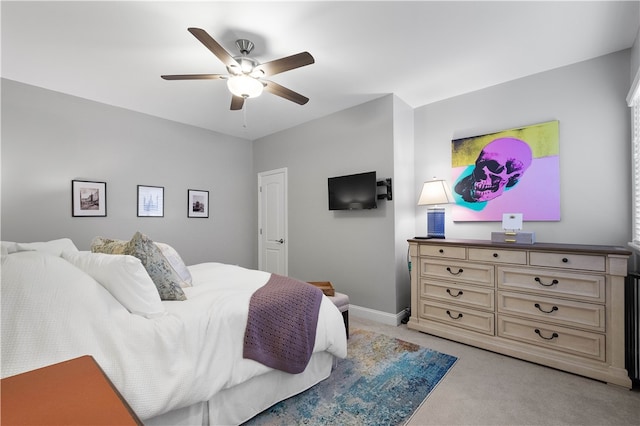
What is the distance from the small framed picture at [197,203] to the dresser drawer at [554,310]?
3960 mm

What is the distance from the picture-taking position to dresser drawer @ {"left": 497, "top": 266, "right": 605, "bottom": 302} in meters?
2.13

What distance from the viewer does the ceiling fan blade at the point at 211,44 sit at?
67.0 inches

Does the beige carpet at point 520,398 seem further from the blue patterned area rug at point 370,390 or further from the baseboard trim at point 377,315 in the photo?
the baseboard trim at point 377,315

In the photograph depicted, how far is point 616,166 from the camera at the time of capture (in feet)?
8.00

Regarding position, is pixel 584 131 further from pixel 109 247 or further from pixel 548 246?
pixel 109 247

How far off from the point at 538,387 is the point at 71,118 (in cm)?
511

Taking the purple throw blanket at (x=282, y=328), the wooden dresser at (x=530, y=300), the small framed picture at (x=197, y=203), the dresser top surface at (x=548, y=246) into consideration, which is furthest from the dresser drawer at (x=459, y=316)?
the small framed picture at (x=197, y=203)

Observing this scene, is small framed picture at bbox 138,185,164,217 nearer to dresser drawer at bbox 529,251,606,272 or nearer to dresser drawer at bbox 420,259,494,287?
dresser drawer at bbox 420,259,494,287

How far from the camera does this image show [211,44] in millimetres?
1824

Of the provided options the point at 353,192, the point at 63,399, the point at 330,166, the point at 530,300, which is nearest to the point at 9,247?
the point at 63,399

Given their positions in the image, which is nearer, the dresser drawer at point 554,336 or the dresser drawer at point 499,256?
the dresser drawer at point 554,336

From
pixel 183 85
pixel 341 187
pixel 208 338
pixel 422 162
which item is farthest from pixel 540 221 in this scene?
pixel 183 85

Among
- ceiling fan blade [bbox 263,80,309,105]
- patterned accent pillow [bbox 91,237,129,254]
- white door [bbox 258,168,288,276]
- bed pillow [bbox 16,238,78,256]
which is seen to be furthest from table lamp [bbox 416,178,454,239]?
bed pillow [bbox 16,238,78,256]

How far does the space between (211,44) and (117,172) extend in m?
2.60
